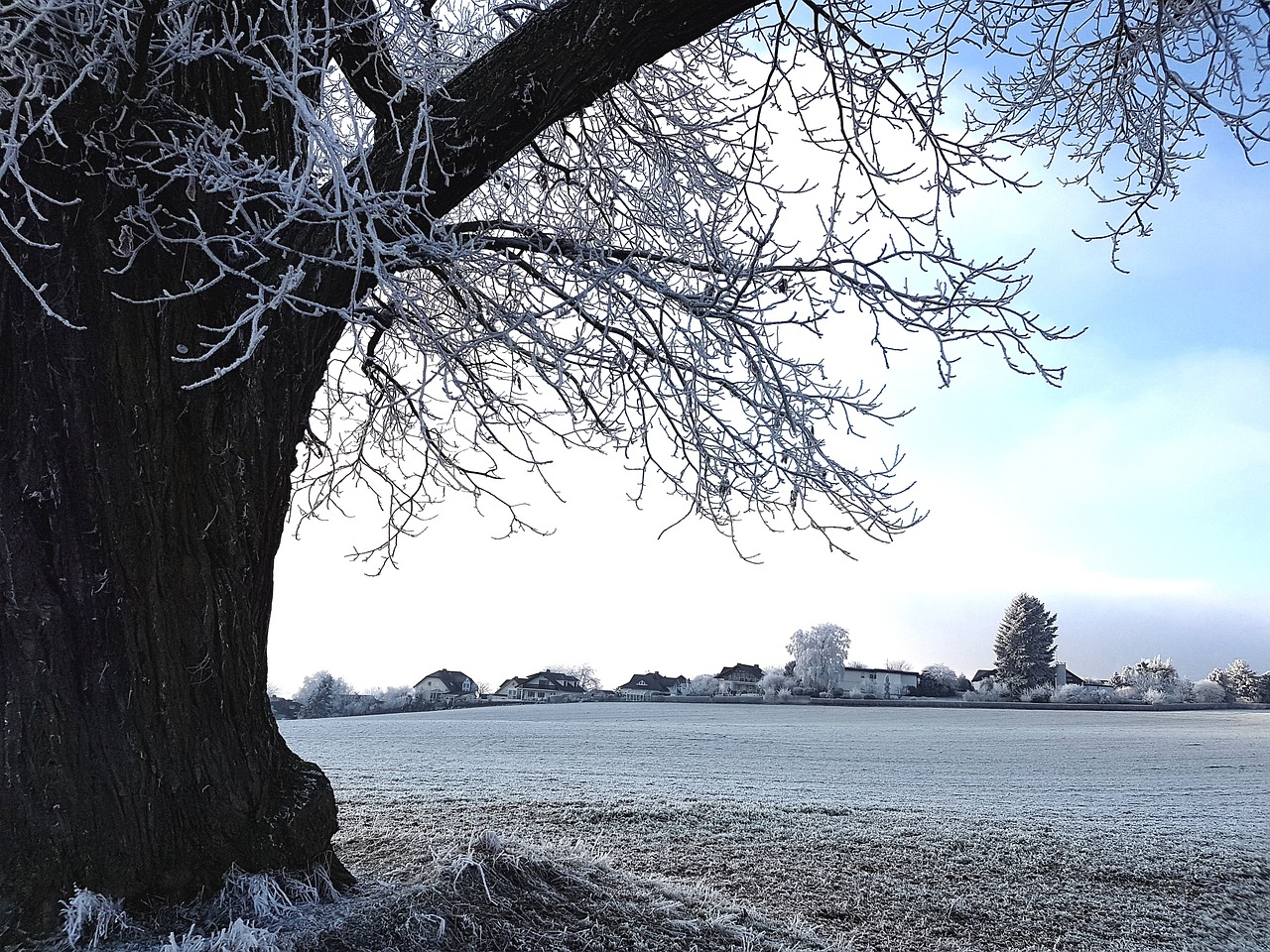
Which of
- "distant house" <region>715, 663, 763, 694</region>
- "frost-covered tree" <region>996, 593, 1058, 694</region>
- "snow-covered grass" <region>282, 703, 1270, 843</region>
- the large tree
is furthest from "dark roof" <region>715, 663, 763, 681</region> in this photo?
the large tree

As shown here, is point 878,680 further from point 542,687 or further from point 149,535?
point 149,535

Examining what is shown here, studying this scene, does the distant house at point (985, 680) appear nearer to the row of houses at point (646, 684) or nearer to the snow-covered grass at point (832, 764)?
the row of houses at point (646, 684)

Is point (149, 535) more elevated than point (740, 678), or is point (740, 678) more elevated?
point (149, 535)

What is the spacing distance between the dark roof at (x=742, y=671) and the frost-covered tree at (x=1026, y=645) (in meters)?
17.0

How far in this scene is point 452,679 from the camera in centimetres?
5294

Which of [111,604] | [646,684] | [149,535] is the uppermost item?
[149,535]

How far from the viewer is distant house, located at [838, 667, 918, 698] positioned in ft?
181

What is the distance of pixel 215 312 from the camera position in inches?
159

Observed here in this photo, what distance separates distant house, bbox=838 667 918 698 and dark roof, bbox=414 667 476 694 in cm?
2307

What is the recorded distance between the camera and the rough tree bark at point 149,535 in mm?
3633

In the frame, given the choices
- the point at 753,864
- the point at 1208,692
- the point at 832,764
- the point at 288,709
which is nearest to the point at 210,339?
the point at 753,864

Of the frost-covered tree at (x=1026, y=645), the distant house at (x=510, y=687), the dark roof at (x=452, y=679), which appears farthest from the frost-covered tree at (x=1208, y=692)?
the dark roof at (x=452, y=679)

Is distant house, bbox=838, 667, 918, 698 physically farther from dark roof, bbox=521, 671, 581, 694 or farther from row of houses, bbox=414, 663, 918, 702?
dark roof, bbox=521, 671, 581, 694

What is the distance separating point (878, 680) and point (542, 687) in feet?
78.4
